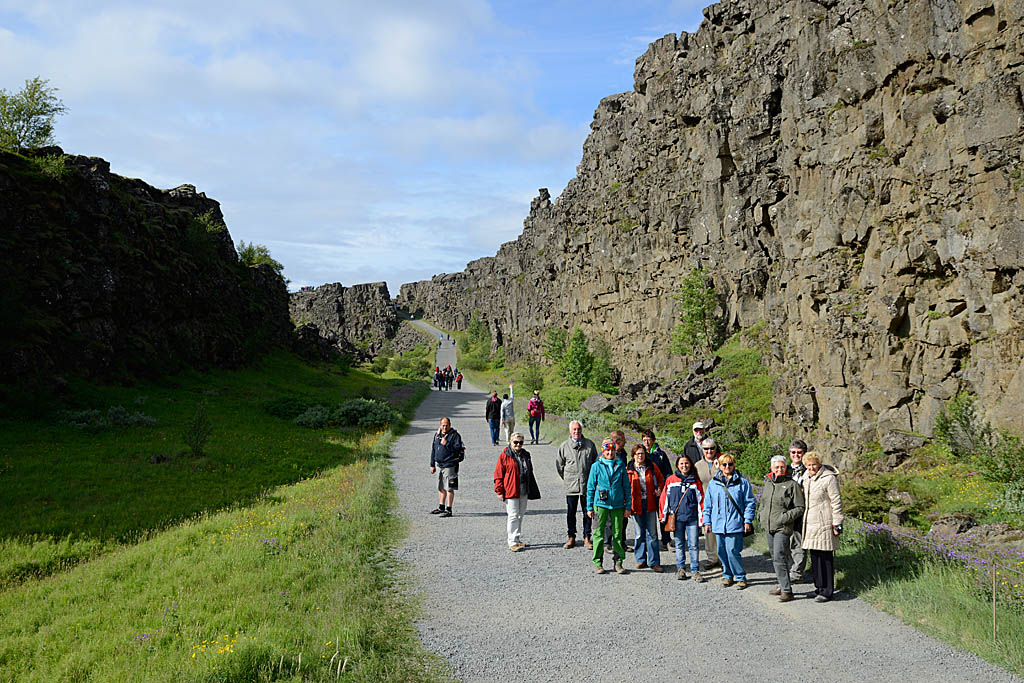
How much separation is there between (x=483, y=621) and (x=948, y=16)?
2368cm

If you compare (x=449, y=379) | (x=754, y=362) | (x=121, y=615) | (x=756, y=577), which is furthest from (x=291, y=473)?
(x=449, y=379)

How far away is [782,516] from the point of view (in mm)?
8719

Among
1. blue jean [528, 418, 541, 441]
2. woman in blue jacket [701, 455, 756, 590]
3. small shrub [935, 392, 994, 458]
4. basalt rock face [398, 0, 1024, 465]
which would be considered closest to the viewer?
woman in blue jacket [701, 455, 756, 590]

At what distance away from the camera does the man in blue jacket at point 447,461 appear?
13.9 metres

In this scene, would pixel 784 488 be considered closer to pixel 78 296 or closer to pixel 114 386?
pixel 114 386

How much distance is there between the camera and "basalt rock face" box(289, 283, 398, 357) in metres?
165

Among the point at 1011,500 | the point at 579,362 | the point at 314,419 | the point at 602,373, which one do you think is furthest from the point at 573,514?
the point at 579,362

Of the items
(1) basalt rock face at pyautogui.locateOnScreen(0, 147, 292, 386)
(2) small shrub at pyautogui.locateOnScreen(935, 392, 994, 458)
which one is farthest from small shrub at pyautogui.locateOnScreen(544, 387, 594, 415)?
(2) small shrub at pyautogui.locateOnScreen(935, 392, 994, 458)

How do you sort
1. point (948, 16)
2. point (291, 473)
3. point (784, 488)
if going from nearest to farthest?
point (784, 488) < point (948, 16) < point (291, 473)

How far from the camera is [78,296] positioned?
112 ft

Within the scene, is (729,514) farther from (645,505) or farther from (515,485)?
(515,485)

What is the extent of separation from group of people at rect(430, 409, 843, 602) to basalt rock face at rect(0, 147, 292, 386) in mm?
27922

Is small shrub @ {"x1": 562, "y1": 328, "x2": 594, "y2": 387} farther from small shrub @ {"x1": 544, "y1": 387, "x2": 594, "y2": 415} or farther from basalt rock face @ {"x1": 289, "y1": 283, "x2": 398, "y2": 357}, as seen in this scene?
basalt rock face @ {"x1": 289, "y1": 283, "x2": 398, "y2": 357}

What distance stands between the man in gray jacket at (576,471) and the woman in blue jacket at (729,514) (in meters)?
2.36
